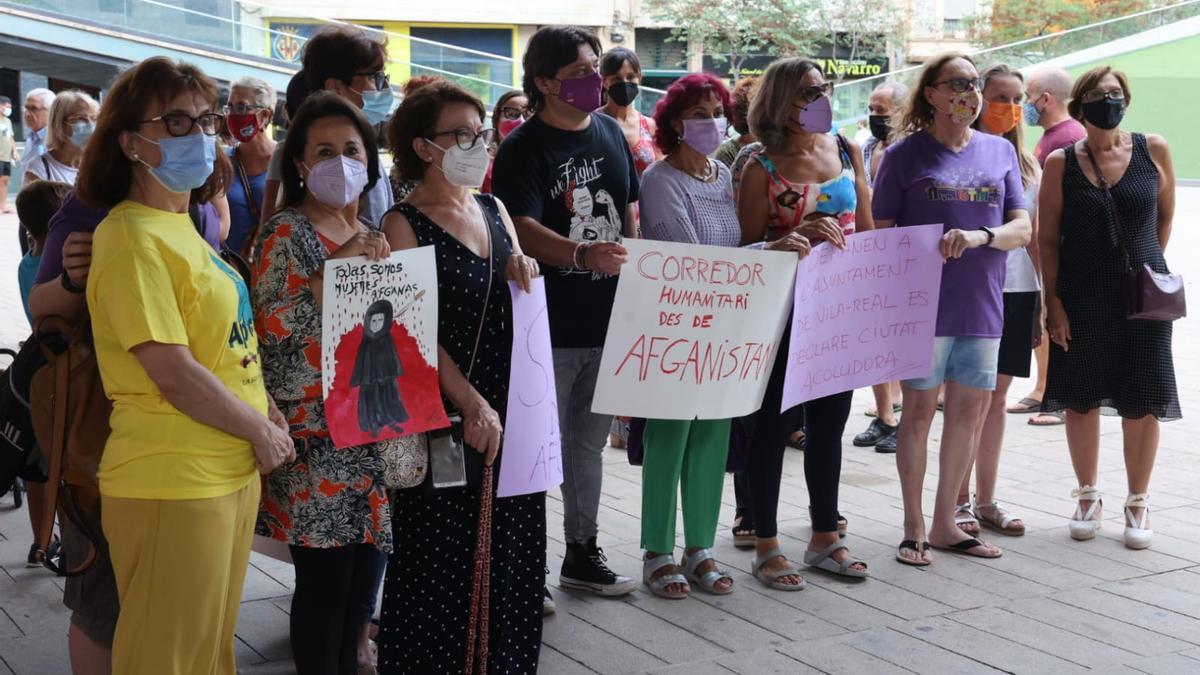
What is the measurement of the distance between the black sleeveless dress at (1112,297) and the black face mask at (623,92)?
1921mm

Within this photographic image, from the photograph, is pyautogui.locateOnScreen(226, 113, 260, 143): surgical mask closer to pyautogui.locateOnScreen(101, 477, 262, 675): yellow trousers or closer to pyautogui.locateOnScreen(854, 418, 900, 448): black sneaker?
pyautogui.locateOnScreen(101, 477, 262, 675): yellow trousers

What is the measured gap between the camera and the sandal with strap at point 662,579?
473cm

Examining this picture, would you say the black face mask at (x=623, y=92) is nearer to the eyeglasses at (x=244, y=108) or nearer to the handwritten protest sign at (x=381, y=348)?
the eyeglasses at (x=244, y=108)

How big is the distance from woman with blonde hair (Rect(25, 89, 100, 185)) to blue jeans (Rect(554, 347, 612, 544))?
102 inches

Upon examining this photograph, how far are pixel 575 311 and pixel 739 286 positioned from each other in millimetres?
593

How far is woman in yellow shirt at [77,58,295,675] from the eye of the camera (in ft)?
9.14

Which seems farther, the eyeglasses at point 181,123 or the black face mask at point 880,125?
the black face mask at point 880,125

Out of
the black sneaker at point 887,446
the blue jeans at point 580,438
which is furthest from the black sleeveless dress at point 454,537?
the black sneaker at point 887,446

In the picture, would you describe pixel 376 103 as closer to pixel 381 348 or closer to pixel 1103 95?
pixel 381 348

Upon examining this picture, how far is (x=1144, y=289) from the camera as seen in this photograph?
5.33 metres

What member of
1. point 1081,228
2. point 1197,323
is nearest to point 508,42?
point 1197,323

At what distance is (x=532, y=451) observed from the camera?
356 cm

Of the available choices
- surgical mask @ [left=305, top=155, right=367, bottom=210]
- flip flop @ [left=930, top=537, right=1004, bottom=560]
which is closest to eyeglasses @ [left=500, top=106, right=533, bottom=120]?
flip flop @ [left=930, top=537, right=1004, bottom=560]

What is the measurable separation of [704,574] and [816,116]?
5.79 feet
